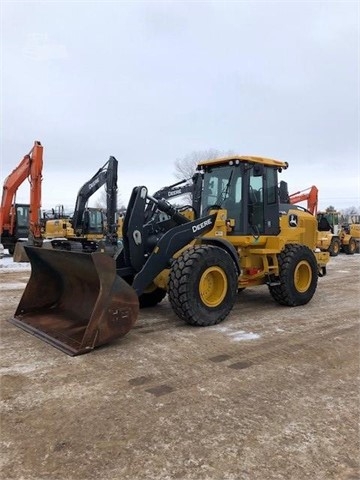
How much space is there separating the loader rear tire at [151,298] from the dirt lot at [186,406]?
119 cm

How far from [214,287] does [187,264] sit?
67cm

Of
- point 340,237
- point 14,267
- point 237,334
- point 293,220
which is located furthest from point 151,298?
point 340,237

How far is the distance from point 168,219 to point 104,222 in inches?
436

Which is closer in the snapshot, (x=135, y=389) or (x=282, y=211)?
(x=135, y=389)

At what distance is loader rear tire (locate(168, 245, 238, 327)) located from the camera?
5336 millimetres

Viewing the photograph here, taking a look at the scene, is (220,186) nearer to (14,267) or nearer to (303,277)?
(303,277)

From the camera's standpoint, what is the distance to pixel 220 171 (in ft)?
22.9

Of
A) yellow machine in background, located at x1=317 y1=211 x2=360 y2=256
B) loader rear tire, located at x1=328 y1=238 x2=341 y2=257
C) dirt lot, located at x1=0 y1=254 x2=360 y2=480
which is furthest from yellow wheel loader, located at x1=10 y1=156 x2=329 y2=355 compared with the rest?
yellow machine in background, located at x1=317 y1=211 x2=360 y2=256

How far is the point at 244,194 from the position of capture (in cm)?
668

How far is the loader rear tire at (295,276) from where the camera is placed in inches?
270

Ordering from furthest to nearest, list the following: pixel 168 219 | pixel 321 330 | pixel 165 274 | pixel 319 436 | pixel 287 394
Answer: pixel 168 219 → pixel 165 274 → pixel 321 330 → pixel 287 394 → pixel 319 436

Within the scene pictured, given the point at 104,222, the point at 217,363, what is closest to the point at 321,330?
the point at 217,363

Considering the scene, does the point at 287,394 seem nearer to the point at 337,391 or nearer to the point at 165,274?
the point at 337,391

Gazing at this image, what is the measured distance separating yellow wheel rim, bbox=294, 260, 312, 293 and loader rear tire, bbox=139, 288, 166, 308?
7.43 ft
